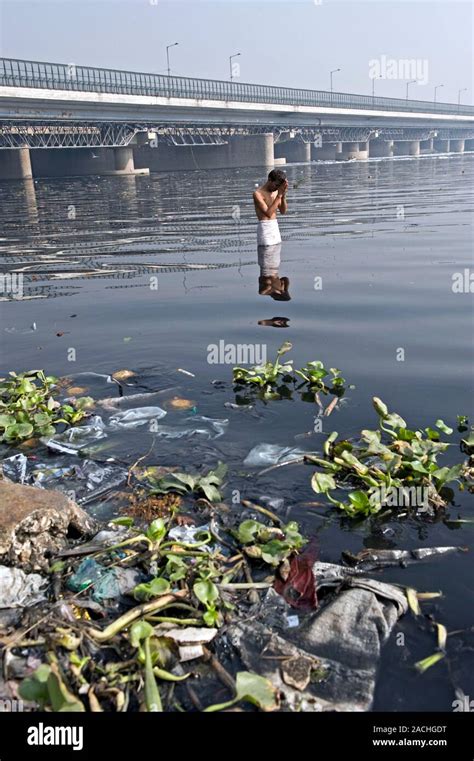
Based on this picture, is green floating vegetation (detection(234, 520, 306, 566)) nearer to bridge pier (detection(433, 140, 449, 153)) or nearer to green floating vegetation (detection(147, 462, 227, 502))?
green floating vegetation (detection(147, 462, 227, 502))

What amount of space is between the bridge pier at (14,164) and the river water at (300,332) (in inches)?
2201

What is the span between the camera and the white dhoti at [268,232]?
15.9 metres

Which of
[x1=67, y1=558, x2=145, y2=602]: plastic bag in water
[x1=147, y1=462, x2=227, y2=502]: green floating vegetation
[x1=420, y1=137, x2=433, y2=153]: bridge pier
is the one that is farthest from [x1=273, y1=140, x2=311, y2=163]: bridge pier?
[x1=67, y1=558, x2=145, y2=602]: plastic bag in water

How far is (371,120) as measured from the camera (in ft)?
419

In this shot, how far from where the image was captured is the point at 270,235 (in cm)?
1650

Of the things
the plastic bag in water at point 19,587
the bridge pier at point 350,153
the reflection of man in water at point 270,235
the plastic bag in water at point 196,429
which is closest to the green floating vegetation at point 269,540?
the plastic bag in water at point 19,587

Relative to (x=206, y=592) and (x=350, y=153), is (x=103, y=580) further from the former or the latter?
(x=350, y=153)

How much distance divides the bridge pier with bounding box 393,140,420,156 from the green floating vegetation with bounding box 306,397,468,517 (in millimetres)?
162049

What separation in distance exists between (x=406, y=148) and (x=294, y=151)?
5289 cm

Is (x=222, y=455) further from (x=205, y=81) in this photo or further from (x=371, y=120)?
(x=371, y=120)

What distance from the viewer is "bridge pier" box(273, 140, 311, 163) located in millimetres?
122688

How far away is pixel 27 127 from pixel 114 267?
2513 inches

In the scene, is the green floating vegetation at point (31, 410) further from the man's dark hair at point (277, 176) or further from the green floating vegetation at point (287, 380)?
the man's dark hair at point (277, 176)
